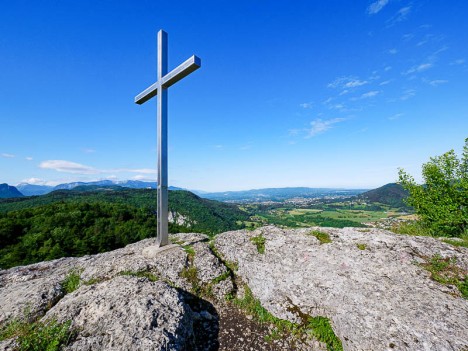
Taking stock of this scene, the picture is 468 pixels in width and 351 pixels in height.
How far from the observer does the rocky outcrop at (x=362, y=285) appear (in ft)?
13.7

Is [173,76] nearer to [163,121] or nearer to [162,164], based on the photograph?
[163,121]

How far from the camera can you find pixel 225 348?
15.1ft

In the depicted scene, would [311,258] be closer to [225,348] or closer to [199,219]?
[225,348]

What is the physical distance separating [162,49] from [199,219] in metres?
122

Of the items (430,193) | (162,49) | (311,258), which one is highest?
(162,49)

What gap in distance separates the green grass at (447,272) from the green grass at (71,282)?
405 inches

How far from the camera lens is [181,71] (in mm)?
7695

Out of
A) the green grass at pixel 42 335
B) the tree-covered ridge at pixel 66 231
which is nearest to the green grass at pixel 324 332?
the green grass at pixel 42 335

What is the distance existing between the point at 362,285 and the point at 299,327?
2.04 meters

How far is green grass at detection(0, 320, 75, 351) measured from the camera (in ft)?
11.6

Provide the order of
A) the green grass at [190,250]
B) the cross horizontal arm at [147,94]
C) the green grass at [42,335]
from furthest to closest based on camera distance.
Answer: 1. the cross horizontal arm at [147,94]
2. the green grass at [190,250]
3. the green grass at [42,335]

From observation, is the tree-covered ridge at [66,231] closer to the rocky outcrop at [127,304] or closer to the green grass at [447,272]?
the rocky outcrop at [127,304]

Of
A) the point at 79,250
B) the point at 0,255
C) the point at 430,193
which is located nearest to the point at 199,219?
the point at 79,250

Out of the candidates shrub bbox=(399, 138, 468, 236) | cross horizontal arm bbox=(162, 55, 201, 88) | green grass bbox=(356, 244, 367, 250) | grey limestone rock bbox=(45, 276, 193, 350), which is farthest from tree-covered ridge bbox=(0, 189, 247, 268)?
grey limestone rock bbox=(45, 276, 193, 350)
